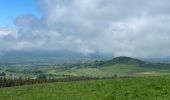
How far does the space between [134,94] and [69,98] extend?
22.4ft

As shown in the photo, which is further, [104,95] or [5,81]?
[5,81]

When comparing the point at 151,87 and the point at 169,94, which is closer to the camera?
the point at 169,94

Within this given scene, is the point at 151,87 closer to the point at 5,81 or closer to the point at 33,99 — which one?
the point at 33,99

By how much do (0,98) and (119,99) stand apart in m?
17.3

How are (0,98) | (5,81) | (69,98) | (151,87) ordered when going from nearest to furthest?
(69,98)
(151,87)
(0,98)
(5,81)

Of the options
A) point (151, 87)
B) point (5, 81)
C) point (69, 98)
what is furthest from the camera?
point (5, 81)

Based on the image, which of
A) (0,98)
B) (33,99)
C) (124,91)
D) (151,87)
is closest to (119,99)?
(124,91)

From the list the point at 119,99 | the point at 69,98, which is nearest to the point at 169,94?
the point at 119,99

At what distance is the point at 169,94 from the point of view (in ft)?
119

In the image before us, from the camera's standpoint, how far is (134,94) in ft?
124

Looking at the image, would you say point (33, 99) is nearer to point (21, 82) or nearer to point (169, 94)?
point (169, 94)

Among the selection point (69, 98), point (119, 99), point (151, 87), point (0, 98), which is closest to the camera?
point (119, 99)

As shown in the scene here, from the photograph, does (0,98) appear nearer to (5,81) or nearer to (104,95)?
(104,95)

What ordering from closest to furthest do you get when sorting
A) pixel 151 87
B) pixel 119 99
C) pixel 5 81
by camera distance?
pixel 119 99 → pixel 151 87 → pixel 5 81
